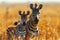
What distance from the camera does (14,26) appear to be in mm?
10195

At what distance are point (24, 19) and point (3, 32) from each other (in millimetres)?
2618

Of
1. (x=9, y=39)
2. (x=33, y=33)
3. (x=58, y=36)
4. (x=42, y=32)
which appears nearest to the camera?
(x=33, y=33)

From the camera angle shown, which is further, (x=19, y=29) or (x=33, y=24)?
(x=19, y=29)

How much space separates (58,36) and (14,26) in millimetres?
3250

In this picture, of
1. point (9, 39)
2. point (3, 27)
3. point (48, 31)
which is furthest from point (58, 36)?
point (9, 39)

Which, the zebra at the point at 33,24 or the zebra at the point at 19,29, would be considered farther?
the zebra at the point at 19,29

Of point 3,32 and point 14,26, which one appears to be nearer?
point 14,26

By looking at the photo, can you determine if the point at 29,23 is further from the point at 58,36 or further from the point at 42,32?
the point at 58,36

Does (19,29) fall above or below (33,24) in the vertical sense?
→ below

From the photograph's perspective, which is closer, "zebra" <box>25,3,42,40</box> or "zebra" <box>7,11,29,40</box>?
"zebra" <box>25,3,42,40</box>

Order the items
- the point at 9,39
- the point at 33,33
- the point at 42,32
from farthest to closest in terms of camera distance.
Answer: the point at 42,32, the point at 9,39, the point at 33,33

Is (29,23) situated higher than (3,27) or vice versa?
(29,23)

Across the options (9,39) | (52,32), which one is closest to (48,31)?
(52,32)

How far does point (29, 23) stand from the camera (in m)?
9.81
